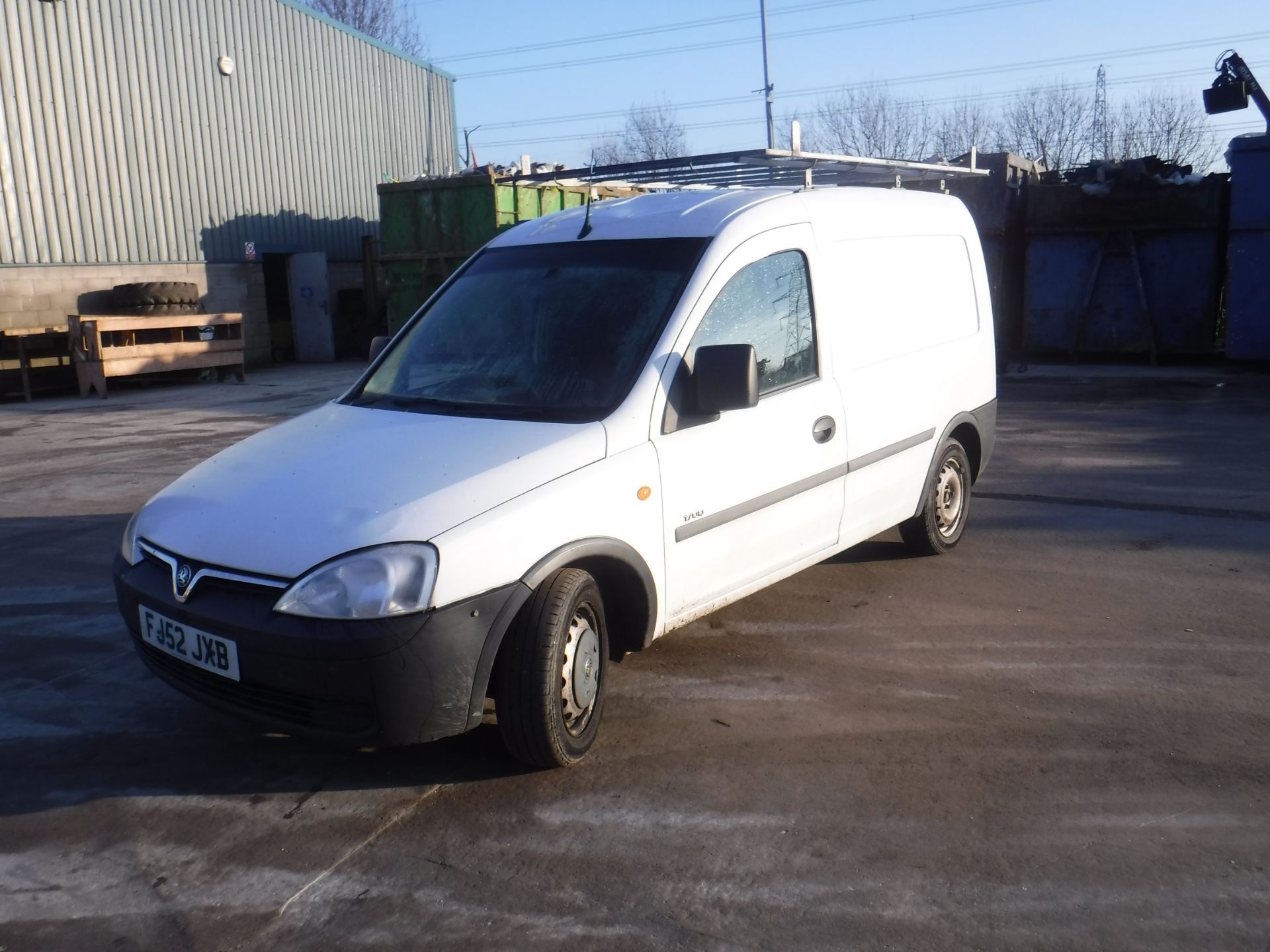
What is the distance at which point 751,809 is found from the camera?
Answer: 11.4 feet

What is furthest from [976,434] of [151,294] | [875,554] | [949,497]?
[151,294]

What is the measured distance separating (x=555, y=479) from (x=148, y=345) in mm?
14712

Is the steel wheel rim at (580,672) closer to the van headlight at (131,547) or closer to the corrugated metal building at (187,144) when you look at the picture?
the van headlight at (131,547)

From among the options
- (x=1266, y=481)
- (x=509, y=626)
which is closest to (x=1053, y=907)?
(x=509, y=626)

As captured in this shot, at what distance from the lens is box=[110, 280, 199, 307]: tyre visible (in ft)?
55.8

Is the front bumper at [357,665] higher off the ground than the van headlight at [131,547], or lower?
lower

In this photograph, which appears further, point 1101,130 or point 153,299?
point 1101,130

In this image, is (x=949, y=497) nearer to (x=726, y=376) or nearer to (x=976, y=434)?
(x=976, y=434)

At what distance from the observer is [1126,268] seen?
51.3 feet

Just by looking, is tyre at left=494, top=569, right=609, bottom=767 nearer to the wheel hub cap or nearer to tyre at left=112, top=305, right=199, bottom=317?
the wheel hub cap

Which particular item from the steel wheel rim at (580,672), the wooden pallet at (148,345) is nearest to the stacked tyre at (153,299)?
the wooden pallet at (148,345)

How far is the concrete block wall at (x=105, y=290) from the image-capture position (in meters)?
16.1

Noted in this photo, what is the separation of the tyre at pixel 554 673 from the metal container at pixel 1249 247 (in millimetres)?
13377

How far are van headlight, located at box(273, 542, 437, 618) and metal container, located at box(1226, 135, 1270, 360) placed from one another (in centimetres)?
1407
